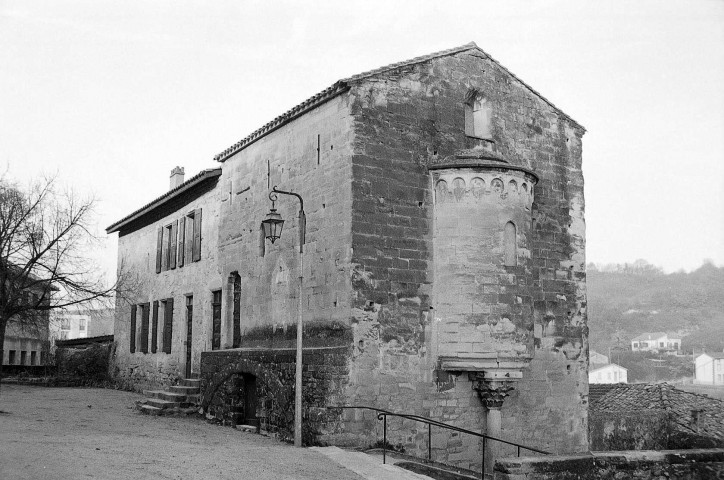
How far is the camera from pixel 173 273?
2378 cm

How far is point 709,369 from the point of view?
8531 centimetres

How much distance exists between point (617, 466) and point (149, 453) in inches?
274

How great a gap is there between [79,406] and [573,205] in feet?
46.8

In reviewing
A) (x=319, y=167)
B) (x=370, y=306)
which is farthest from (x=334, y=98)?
(x=370, y=306)

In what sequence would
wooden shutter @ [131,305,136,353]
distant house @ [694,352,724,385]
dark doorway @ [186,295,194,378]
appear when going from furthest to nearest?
distant house @ [694,352,724,385]
wooden shutter @ [131,305,136,353]
dark doorway @ [186,295,194,378]

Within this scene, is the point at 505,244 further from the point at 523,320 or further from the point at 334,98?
the point at 334,98

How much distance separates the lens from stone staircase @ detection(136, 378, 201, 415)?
1867 cm

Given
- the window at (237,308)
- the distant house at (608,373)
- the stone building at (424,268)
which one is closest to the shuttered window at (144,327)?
the window at (237,308)

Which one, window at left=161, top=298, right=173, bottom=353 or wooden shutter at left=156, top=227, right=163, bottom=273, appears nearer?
window at left=161, top=298, right=173, bottom=353

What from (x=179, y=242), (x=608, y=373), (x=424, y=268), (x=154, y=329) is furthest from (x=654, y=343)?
(x=424, y=268)

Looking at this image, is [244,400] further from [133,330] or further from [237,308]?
[133,330]

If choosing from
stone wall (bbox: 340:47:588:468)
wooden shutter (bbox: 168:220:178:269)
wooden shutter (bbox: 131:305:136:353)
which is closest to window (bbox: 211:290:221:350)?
wooden shutter (bbox: 168:220:178:269)

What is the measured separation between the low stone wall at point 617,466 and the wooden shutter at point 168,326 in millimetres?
15899

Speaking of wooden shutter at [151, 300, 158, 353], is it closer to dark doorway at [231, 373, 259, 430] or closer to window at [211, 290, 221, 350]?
window at [211, 290, 221, 350]
